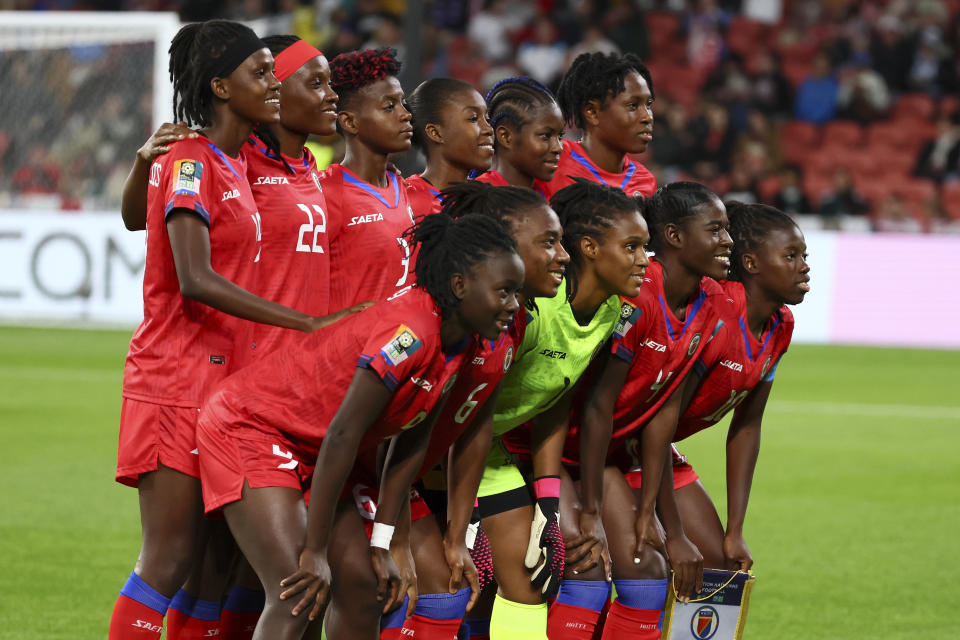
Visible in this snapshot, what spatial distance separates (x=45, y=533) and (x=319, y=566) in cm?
386

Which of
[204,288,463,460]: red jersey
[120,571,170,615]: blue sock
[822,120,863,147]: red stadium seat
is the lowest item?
[120,571,170,615]: blue sock

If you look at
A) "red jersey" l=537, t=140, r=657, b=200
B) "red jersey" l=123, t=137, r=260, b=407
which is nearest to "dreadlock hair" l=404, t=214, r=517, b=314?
"red jersey" l=123, t=137, r=260, b=407

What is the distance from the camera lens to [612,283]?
426cm

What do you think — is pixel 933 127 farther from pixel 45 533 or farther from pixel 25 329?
pixel 45 533

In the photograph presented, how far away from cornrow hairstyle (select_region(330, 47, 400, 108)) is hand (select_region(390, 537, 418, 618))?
1559mm

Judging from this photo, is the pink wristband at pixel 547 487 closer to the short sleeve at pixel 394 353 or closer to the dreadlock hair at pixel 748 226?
the short sleeve at pixel 394 353

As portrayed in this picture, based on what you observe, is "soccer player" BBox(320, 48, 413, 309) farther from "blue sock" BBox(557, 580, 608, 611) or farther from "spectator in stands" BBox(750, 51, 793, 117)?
"spectator in stands" BBox(750, 51, 793, 117)

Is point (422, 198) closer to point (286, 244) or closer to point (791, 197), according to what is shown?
point (286, 244)

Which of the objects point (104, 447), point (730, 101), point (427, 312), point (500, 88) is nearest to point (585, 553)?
point (427, 312)

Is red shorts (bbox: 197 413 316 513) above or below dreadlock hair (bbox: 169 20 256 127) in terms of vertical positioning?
below

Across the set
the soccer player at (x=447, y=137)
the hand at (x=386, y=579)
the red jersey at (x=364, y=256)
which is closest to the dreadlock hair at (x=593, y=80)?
the soccer player at (x=447, y=137)

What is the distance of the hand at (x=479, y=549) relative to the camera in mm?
4219

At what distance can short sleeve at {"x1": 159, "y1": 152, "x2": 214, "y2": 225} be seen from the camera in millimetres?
3807

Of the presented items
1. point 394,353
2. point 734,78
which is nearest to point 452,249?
point 394,353
